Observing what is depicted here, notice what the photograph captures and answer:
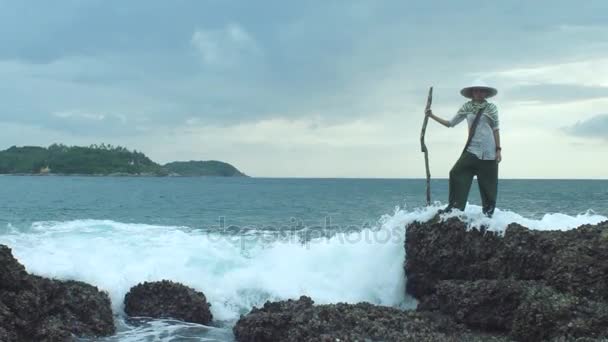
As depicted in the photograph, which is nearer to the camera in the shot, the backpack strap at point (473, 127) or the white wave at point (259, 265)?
the backpack strap at point (473, 127)

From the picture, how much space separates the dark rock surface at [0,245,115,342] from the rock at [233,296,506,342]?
1.96m

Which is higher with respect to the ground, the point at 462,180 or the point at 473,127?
the point at 473,127

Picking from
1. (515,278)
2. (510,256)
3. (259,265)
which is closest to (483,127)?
(510,256)

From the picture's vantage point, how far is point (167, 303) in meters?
9.27

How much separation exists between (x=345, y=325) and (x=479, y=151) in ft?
14.3

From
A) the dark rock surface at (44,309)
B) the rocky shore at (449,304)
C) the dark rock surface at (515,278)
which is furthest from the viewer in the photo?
the dark rock surface at (44,309)

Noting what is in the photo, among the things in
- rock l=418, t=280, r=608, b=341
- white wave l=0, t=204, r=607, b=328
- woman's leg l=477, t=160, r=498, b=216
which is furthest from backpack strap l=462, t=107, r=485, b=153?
rock l=418, t=280, r=608, b=341

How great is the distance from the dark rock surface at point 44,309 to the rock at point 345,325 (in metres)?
1.96

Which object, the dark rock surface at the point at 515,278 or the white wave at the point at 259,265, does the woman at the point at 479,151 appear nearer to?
the white wave at the point at 259,265

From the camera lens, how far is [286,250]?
13805 mm

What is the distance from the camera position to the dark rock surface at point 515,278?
6.81 m

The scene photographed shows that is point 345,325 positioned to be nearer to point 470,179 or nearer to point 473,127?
point 470,179

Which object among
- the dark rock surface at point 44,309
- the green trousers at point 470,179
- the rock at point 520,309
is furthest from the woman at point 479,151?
the dark rock surface at point 44,309

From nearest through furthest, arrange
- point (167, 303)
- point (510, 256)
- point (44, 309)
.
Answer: point (44, 309)
point (510, 256)
point (167, 303)
